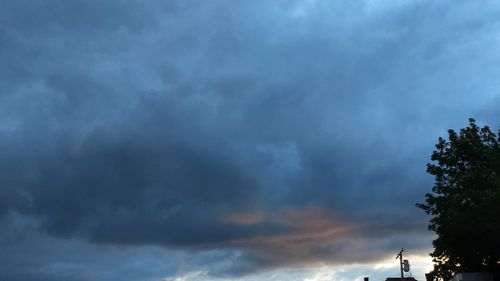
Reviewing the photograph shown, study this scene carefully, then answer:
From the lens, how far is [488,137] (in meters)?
54.7

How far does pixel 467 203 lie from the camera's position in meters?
49.6

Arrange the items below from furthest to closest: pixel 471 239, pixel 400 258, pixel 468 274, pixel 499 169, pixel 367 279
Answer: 1. pixel 367 279
2. pixel 400 258
3. pixel 468 274
4. pixel 471 239
5. pixel 499 169

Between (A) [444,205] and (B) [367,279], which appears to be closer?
(A) [444,205]

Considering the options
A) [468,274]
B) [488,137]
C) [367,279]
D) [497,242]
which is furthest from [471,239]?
[367,279]

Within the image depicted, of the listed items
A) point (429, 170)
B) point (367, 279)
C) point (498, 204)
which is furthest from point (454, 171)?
point (367, 279)

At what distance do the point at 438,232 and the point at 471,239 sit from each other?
3.32 m

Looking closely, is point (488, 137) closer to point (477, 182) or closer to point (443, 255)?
point (477, 182)

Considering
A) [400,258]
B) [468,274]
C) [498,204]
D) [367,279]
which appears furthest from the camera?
[367,279]

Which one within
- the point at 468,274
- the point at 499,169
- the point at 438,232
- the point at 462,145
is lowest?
the point at 468,274

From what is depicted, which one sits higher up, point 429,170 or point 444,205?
point 429,170

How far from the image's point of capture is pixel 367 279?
11962 centimetres

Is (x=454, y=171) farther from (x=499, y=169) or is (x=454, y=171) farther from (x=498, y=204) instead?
(x=498, y=204)

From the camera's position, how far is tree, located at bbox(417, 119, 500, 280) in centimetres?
4819

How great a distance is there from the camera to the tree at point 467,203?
158 ft
